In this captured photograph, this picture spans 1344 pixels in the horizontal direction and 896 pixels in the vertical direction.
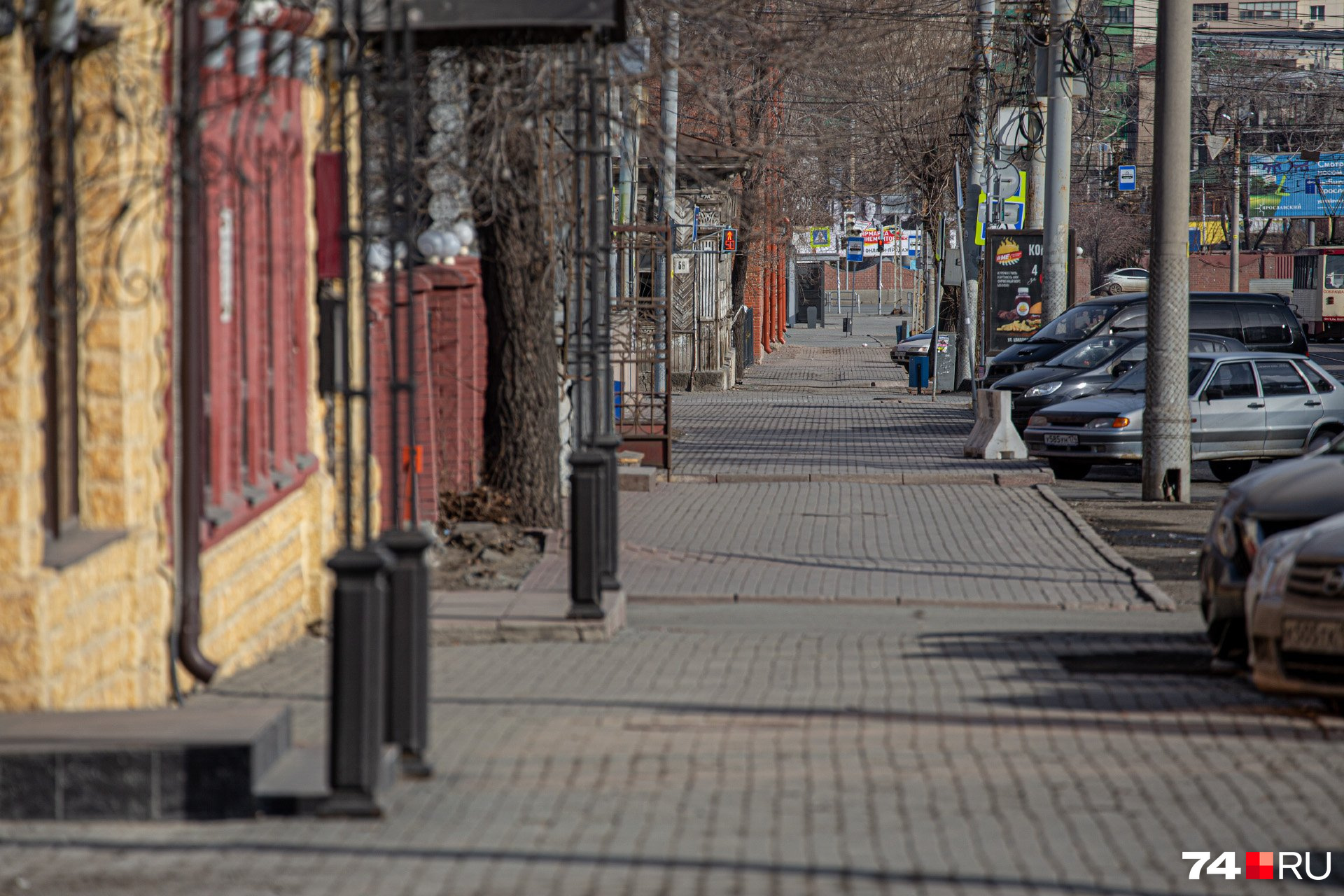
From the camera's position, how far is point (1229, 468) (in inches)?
808

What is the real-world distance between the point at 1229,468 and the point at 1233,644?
41.9 ft

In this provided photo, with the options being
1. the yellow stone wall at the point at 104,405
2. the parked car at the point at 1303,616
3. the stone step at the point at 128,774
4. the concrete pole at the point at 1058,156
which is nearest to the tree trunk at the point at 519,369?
the yellow stone wall at the point at 104,405

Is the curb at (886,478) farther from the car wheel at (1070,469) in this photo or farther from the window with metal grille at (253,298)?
the window with metal grille at (253,298)

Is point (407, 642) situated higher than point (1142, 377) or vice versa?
point (1142, 377)

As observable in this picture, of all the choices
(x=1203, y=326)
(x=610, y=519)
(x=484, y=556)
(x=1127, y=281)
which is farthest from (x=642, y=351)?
(x=1127, y=281)

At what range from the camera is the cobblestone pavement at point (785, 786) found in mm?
5031

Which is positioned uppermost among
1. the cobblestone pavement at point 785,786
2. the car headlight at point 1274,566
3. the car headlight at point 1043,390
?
the car headlight at point 1043,390

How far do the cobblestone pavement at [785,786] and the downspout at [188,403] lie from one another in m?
0.52

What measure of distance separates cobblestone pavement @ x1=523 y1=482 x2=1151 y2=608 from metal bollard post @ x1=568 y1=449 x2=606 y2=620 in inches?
57.2

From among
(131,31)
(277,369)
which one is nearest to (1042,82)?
(277,369)

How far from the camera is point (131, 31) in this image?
6.59 metres

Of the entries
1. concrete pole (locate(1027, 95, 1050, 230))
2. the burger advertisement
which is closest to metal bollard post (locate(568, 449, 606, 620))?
the burger advertisement

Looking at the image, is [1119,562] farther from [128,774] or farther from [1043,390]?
[1043,390]

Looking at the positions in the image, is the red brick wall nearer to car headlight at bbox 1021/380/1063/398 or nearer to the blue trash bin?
car headlight at bbox 1021/380/1063/398
